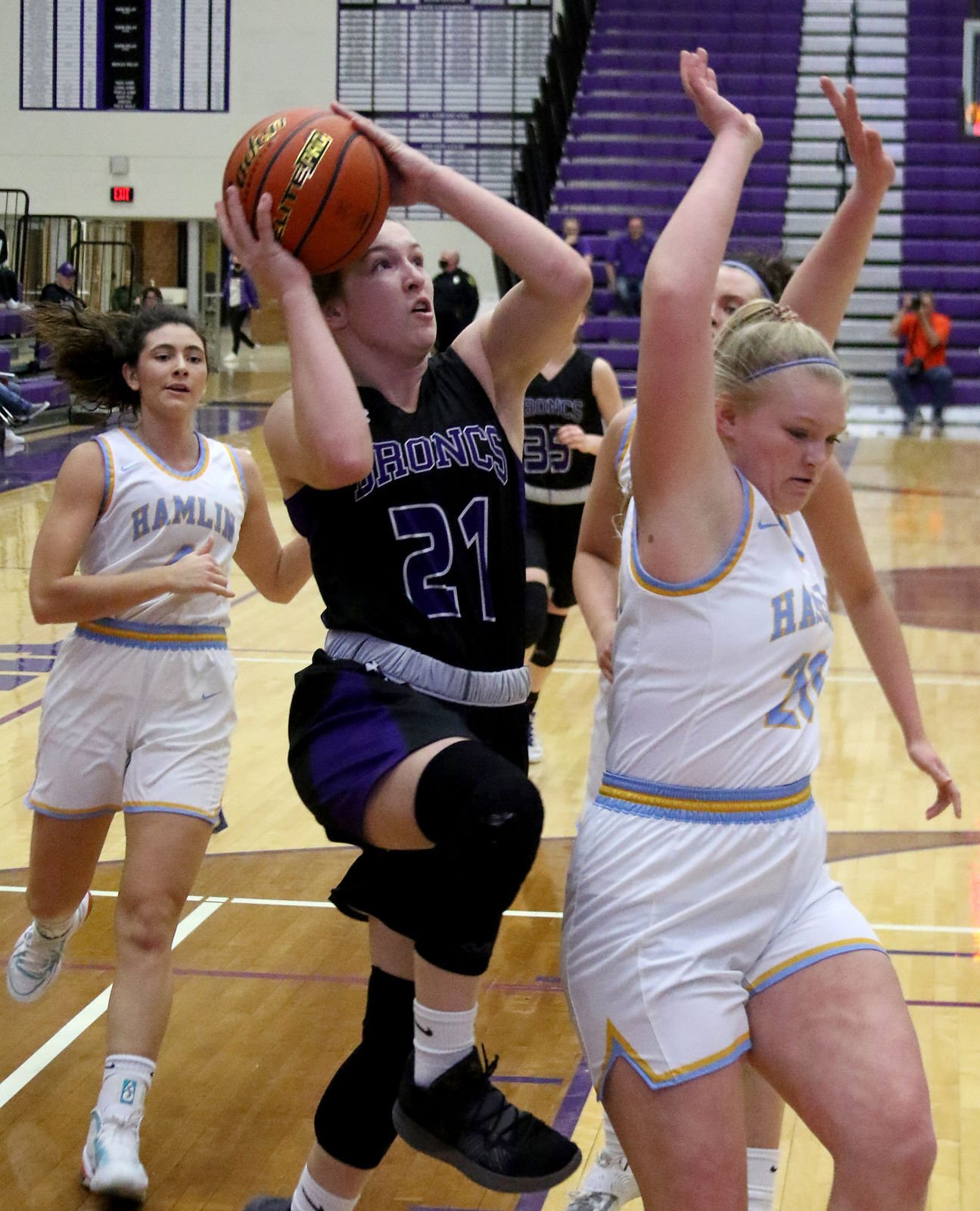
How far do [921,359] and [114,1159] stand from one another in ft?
54.6

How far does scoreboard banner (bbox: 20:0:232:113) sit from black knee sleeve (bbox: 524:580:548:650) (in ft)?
67.6

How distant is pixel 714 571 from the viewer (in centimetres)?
224

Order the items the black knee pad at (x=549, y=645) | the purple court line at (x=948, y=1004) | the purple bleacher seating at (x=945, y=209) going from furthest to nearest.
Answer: the purple bleacher seating at (x=945, y=209) < the black knee pad at (x=549, y=645) < the purple court line at (x=948, y=1004)

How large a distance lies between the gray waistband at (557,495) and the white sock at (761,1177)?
145 inches

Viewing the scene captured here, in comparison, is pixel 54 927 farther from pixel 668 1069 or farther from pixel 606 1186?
pixel 668 1069

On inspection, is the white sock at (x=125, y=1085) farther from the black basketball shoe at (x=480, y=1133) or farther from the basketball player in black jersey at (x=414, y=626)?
the black basketball shoe at (x=480, y=1133)

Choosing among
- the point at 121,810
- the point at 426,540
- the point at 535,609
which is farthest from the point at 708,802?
the point at 535,609

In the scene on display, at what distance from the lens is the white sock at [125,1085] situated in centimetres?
312

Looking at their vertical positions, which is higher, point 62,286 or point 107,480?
point 107,480

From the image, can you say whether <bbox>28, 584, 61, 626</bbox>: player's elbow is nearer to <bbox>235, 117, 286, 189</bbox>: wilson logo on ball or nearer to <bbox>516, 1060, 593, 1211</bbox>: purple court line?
<bbox>235, 117, 286, 189</bbox>: wilson logo on ball

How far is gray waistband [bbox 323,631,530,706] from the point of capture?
8.04 feet

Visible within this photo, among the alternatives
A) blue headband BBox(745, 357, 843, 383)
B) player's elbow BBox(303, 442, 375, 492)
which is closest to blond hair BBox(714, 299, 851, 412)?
blue headband BBox(745, 357, 843, 383)

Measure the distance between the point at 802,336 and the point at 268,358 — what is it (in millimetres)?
27458

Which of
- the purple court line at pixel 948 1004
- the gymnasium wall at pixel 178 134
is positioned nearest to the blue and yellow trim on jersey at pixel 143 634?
the purple court line at pixel 948 1004
